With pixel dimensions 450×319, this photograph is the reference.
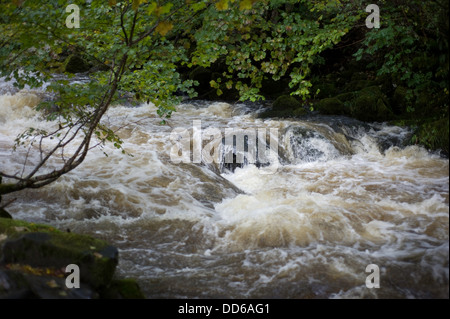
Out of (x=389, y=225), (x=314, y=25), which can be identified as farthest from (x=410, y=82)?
(x=389, y=225)

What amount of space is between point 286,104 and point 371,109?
251 cm

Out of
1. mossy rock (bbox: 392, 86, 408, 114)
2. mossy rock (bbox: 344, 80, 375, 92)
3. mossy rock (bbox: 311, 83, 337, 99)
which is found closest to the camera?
mossy rock (bbox: 392, 86, 408, 114)

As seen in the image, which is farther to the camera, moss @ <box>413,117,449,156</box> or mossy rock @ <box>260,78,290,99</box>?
mossy rock @ <box>260,78,290,99</box>

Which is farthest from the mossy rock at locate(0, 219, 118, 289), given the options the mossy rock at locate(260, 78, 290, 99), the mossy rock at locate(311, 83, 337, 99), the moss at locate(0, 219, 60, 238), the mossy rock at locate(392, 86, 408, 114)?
the mossy rock at locate(260, 78, 290, 99)

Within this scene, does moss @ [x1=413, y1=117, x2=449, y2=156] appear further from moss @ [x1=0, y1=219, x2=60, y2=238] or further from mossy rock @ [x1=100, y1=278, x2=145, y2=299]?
moss @ [x1=0, y1=219, x2=60, y2=238]

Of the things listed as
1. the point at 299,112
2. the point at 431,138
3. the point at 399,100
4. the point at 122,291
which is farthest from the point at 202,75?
the point at 122,291

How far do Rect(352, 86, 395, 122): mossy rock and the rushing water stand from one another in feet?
4.22

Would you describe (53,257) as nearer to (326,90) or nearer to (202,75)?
(326,90)

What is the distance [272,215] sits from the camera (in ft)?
17.9

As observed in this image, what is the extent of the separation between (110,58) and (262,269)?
3447 millimetres

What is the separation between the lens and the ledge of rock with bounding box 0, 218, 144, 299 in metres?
2.95

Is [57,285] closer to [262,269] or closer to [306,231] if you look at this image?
[262,269]

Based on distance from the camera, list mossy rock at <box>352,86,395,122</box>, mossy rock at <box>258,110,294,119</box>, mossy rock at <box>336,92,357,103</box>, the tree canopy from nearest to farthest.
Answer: the tree canopy, mossy rock at <box>352,86,395,122</box>, mossy rock at <box>258,110,294,119</box>, mossy rock at <box>336,92,357,103</box>

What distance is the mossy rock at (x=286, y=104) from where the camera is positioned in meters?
12.0
